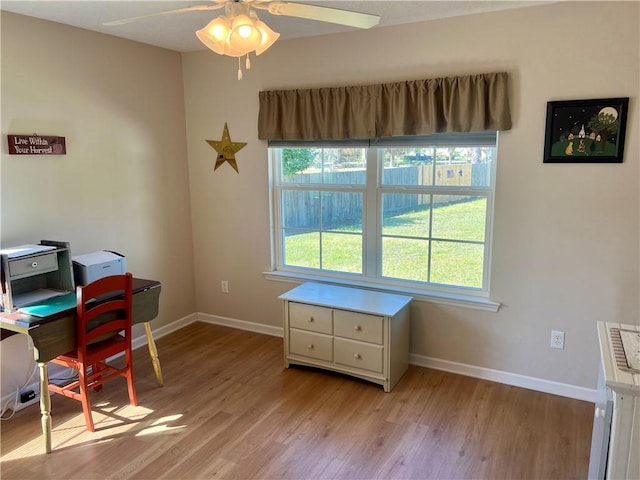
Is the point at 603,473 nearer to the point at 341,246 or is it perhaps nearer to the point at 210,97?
the point at 341,246

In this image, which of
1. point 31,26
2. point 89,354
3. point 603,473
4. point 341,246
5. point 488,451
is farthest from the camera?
point 341,246

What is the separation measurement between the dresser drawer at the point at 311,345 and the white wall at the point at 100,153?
4.40 feet

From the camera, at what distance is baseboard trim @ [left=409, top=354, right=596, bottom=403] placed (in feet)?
9.64

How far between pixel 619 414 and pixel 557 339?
1.58 meters

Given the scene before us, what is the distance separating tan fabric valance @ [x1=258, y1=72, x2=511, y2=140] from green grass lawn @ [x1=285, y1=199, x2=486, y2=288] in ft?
1.89

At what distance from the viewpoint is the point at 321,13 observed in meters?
1.87

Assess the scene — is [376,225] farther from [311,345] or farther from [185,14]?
[185,14]

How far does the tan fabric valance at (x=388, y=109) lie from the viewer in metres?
2.86

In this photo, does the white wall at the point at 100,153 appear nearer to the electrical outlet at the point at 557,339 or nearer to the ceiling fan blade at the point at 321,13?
the ceiling fan blade at the point at 321,13

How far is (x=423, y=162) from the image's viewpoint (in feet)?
10.7

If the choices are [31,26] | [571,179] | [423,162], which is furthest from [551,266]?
[31,26]

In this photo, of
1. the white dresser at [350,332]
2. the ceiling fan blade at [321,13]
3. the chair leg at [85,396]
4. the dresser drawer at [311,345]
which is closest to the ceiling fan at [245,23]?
the ceiling fan blade at [321,13]

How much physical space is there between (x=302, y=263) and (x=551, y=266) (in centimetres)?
186

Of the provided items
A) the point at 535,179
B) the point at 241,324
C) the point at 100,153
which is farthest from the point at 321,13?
the point at 241,324
